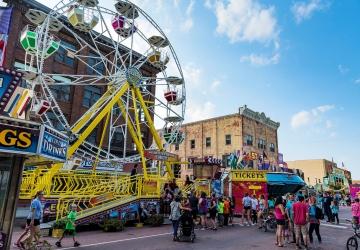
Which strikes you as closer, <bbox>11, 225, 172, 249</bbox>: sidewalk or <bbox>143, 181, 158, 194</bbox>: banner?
<bbox>11, 225, 172, 249</bbox>: sidewalk

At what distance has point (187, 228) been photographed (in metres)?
12.7

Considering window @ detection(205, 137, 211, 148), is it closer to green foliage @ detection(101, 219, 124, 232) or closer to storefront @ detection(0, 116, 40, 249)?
green foliage @ detection(101, 219, 124, 232)

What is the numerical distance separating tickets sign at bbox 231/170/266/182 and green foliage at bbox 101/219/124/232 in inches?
453

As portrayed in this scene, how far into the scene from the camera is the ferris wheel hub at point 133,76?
2197 cm

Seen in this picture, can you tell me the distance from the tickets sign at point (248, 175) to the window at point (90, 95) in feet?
52.9

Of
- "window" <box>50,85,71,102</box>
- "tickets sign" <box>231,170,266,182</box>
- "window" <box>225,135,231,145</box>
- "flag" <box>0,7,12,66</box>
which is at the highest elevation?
"window" <box>50,85,71,102</box>

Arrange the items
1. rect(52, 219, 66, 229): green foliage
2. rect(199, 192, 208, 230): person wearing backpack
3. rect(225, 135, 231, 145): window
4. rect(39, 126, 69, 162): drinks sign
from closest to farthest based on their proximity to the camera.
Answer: rect(39, 126, 69, 162): drinks sign < rect(52, 219, 66, 229): green foliage < rect(199, 192, 208, 230): person wearing backpack < rect(225, 135, 231, 145): window

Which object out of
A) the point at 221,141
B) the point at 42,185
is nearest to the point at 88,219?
the point at 42,185

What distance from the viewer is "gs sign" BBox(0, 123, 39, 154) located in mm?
7664

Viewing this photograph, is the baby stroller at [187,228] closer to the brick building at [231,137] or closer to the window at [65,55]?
the window at [65,55]

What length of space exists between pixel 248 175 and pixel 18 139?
19.1m

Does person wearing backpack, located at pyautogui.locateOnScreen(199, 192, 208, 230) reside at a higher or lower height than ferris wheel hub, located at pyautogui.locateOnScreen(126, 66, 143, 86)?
lower

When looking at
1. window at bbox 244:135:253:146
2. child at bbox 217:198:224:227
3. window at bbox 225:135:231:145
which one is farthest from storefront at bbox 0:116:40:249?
window at bbox 244:135:253:146

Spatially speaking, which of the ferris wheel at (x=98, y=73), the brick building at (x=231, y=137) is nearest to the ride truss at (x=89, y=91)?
the ferris wheel at (x=98, y=73)
